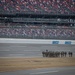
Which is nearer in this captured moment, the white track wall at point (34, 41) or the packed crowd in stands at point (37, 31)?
the white track wall at point (34, 41)

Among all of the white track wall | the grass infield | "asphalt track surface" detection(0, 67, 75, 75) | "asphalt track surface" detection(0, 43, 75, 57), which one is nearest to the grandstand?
the white track wall

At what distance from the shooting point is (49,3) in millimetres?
21609

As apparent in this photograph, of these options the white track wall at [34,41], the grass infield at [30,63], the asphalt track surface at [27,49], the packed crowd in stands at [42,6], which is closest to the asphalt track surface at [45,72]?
the grass infield at [30,63]

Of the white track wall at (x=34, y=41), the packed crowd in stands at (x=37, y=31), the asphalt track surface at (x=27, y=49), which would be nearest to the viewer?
the asphalt track surface at (x=27, y=49)

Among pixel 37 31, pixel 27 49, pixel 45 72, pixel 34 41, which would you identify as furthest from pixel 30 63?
pixel 37 31

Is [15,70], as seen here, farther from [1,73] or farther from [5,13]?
[5,13]

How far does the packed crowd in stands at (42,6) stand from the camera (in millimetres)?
20922

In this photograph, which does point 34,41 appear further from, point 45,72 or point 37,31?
point 45,72

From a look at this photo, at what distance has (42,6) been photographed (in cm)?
2159

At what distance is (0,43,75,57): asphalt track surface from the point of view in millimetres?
17312

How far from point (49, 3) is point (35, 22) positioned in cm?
224

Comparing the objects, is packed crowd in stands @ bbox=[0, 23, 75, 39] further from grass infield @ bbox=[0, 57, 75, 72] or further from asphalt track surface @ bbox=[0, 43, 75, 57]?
grass infield @ bbox=[0, 57, 75, 72]

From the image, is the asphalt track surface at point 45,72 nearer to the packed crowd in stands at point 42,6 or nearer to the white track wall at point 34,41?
the white track wall at point 34,41

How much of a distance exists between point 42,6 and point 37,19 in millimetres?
1594
